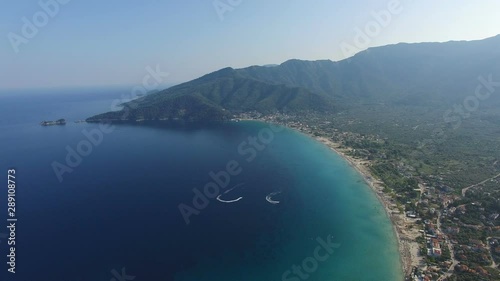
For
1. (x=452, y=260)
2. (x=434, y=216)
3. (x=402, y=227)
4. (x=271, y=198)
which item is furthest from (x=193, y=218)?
(x=434, y=216)

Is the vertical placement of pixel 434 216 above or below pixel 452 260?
above

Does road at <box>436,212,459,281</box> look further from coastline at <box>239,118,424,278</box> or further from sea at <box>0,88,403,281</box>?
sea at <box>0,88,403,281</box>

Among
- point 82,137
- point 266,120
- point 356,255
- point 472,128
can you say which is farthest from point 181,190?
point 472,128

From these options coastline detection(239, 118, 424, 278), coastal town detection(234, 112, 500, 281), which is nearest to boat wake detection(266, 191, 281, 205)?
coastline detection(239, 118, 424, 278)

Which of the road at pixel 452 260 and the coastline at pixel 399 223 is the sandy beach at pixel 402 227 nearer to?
the coastline at pixel 399 223

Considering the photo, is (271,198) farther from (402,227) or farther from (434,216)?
(434,216)

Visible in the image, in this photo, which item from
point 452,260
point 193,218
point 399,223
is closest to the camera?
point 452,260

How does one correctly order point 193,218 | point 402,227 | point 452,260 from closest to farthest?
1. point 452,260
2. point 402,227
3. point 193,218
